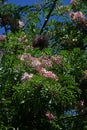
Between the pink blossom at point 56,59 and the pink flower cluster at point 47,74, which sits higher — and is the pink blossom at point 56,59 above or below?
above

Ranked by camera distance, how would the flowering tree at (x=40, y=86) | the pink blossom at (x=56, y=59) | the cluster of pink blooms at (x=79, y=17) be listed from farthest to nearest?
the cluster of pink blooms at (x=79, y=17) < the pink blossom at (x=56, y=59) < the flowering tree at (x=40, y=86)

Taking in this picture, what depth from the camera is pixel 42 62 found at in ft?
19.7

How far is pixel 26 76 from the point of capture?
5520mm

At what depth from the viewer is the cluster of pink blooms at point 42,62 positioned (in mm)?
5629

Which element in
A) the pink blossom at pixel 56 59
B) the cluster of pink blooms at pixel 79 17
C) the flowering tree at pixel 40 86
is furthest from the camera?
the cluster of pink blooms at pixel 79 17

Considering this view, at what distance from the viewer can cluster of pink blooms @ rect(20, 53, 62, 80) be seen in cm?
563

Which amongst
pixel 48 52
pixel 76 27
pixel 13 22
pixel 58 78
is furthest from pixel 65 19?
pixel 58 78

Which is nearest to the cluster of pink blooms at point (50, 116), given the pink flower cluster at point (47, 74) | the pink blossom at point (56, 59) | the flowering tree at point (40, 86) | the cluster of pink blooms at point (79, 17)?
the flowering tree at point (40, 86)

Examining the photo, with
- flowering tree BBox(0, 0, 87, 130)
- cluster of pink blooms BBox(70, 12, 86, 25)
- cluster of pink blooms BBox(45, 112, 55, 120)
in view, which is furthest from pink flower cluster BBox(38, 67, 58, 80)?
cluster of pink blooms BBox(70, 12, 86, 25)

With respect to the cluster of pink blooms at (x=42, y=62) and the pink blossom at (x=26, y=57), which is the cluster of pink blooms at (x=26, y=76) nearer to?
the cluster of pink blooms at (x=42, y=62)

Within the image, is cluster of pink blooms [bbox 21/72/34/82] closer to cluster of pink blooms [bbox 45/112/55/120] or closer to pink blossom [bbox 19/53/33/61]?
pink blossom [bbox 19/53/33/61]

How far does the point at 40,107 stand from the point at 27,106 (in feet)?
0.60

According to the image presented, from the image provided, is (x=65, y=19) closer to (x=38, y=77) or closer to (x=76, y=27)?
(x=76, y=27)

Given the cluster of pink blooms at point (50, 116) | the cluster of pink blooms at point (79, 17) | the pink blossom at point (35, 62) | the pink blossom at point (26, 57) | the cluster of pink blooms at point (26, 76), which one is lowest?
the cluster of pink blooms at point (50, 116)
